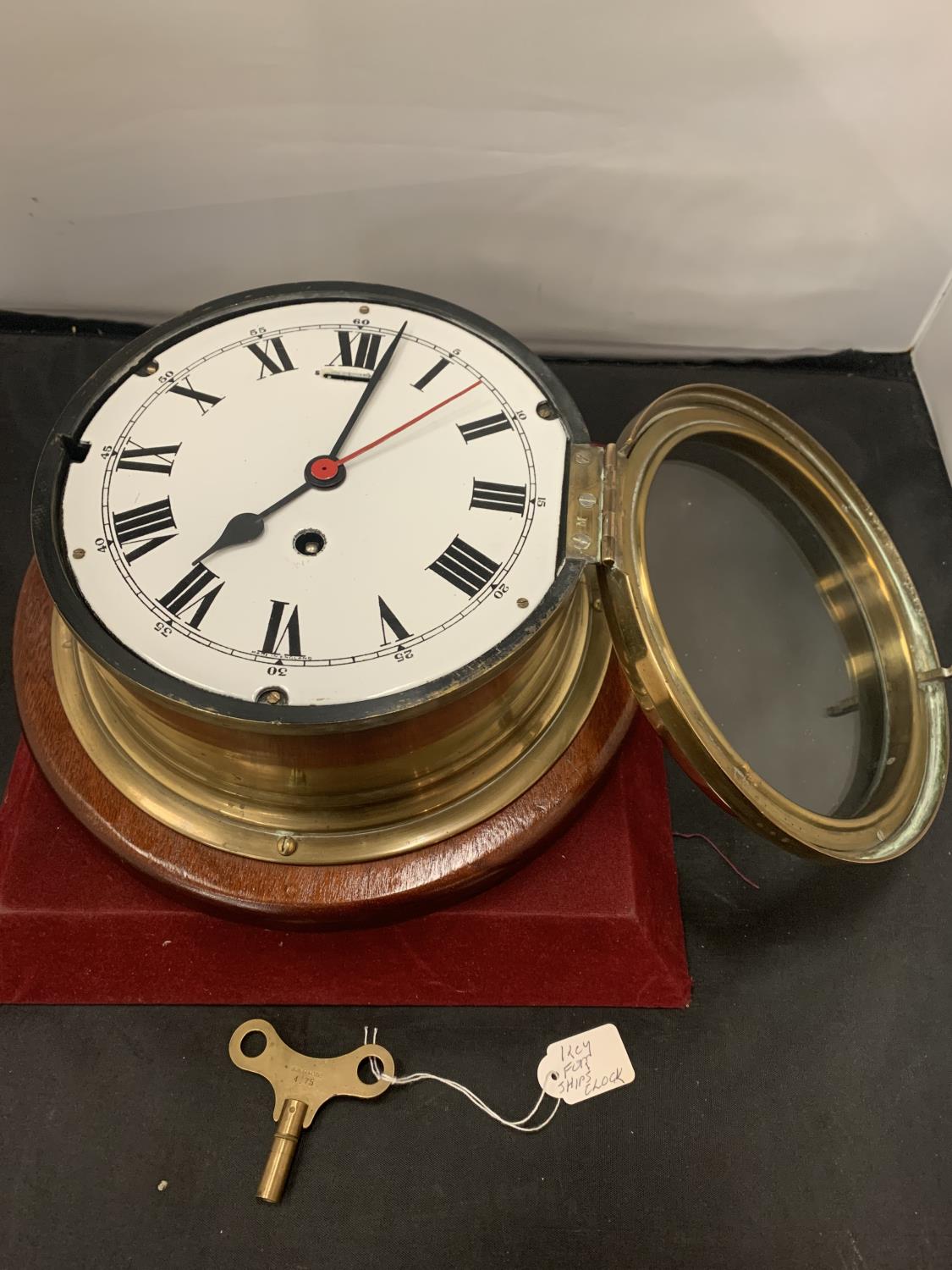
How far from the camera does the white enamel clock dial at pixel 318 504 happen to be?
896 mm

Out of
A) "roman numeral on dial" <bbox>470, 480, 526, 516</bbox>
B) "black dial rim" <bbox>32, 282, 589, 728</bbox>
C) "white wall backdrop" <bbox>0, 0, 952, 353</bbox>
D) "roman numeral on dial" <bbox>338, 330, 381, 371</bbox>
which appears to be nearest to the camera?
"black dial rim" <bbox>32, 282, 589, 728</bbox>

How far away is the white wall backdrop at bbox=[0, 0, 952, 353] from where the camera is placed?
1.21 m

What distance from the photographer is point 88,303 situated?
5.41 feet

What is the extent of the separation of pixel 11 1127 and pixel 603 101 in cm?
145

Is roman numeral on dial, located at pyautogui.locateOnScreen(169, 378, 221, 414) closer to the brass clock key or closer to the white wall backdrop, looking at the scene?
the white wall backdrop

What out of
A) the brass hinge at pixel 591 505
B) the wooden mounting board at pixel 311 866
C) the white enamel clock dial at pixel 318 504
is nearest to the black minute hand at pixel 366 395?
the white enamel clock dial at pixel 318 504

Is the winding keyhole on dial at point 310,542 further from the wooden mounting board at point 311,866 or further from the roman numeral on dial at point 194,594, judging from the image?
the wooden mounting board at point 311,866

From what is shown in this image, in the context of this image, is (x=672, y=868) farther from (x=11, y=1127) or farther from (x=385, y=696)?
(x=11, y=1127)

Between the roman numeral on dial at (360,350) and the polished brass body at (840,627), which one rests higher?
the roman numeral on dial at (360,350)

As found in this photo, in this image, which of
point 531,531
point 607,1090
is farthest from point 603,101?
point 607,1090

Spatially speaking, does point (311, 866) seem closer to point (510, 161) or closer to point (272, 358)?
point (272, 358)

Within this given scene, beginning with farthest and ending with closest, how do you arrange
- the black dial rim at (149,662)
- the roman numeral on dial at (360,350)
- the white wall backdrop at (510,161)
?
the white wall backdrop at (510,161) → the roman numeral on dial at (360,350) → the black dial rim at (149,662)

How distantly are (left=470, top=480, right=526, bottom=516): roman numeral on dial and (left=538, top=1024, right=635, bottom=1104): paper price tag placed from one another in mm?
600

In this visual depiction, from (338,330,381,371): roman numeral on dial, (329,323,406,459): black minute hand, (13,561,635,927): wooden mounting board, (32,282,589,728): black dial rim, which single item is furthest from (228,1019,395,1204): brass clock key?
(338,330,381,371): roman numeral on dial
